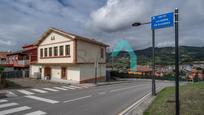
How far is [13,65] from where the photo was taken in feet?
154

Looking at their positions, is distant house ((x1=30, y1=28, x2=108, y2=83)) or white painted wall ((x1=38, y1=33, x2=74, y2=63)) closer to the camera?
distant house ((x1=30, y1=28, x2=108, y2=83))

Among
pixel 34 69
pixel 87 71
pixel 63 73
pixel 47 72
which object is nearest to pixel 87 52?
pixel 87 71

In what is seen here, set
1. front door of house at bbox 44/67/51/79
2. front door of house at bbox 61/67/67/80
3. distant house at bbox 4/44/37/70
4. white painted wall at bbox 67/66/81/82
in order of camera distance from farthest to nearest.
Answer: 1. distant house at bbox 4/44/37/70
2. front door of house at bbox 44/67/51/79
3. front door of house at bbox 61/67/67/80
4. white painted wall at bbox 67/66/81/82

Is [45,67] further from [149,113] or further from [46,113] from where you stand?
[149,113]

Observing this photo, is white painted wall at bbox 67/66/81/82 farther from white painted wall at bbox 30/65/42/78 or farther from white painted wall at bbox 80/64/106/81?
white painted wall at bbox 30/65/42/78

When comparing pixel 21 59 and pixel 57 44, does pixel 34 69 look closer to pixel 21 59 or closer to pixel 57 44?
pixel 57 44

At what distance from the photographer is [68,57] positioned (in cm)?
2759

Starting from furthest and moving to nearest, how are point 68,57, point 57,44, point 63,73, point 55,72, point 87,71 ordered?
1. point 55,72
2. point 57,44
3. point 63,73
4. point 87,71
5. point 68,57

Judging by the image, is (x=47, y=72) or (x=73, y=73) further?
(x=47, y=72)

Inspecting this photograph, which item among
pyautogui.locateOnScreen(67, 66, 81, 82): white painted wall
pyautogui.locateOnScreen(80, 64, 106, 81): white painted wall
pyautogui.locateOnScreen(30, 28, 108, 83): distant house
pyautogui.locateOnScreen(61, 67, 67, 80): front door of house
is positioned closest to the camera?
pyautogui.locateOnScreen(67, 66, 81, 82): white painted wall

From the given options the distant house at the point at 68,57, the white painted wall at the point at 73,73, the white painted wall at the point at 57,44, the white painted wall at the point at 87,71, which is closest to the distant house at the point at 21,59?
the white painted wall at the point at 57,44

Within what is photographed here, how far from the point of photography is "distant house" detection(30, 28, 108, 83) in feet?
88.6

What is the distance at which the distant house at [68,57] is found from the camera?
27.0 metres

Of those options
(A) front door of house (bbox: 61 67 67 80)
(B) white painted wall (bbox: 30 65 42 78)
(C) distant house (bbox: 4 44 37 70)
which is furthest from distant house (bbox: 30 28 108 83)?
(C) distant house (bbox: 4 44 37 70)
